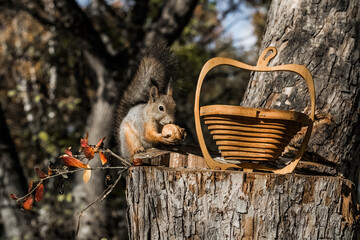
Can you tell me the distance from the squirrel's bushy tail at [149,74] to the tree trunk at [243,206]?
2.13 feet

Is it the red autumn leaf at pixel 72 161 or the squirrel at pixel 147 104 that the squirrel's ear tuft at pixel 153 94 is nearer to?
the squirrel at pixel 147 104

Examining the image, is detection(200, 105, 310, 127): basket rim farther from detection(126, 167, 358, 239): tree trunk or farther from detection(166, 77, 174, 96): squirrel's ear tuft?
detection(166, 77, 174, 96): squirrel's ear tuft

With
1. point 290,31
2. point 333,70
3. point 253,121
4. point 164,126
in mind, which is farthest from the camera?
point 290,31

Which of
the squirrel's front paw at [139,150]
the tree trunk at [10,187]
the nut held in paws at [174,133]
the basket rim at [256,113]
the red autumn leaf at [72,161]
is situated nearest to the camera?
the basket rim at [256,113]

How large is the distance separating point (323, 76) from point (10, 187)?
10.2 ft

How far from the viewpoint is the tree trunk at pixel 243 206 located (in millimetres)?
1461

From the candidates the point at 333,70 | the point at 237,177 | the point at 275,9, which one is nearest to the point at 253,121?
the point at 237,177

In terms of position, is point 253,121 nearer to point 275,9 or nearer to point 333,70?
point 333,70

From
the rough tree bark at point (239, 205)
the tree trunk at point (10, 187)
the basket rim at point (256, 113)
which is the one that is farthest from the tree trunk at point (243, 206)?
the tree trunk at point (10, 187)

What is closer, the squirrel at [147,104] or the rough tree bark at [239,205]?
the rough tree bark at [239,205]

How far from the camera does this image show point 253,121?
1.42 meters

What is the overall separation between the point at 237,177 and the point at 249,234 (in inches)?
7.4

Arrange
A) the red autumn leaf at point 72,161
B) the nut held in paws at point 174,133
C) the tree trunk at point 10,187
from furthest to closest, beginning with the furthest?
1. the tree trunk at point 10,187
2. the nut held in paws at point 174,133
3. the red autumn leaf at point 72,161

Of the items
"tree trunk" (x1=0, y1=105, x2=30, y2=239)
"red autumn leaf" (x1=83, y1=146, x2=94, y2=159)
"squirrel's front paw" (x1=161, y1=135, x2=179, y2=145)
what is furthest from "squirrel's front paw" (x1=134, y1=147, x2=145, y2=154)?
"tree trunk" (x1=0, y1=105, x2=30, y2=239)
